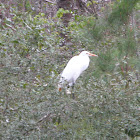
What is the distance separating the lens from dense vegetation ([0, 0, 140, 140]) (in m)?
2.79

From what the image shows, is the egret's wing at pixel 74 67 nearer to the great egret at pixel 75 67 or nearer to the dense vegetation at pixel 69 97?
the great egret at pixel 75 67

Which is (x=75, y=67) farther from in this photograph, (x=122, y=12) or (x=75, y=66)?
(x=122, y=12)

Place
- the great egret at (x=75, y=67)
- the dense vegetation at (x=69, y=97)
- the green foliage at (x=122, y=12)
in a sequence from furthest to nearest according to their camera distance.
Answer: the great egret at (x=75, y=67), the green foliage at (x=122, y=12), the dense vegetation at (x=69, y=97)

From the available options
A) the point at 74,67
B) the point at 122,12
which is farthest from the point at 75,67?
the point at 122,12

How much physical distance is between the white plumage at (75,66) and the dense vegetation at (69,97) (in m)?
A: 1.08

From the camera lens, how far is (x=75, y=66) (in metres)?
5.21

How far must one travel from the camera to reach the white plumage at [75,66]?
507cm

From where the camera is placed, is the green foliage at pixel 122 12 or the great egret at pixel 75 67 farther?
the great egret at pixel 75 67

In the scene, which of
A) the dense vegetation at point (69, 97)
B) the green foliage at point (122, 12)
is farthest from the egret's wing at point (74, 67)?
the green foliage at point (122, 12)

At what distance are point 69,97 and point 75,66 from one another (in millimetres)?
A: 2296

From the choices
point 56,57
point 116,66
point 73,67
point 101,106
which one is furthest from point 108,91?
point 73,67

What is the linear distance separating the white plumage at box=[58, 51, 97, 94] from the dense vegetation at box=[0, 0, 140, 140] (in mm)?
1078

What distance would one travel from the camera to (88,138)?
2.65 metres

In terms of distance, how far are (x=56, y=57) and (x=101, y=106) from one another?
1424 mm
